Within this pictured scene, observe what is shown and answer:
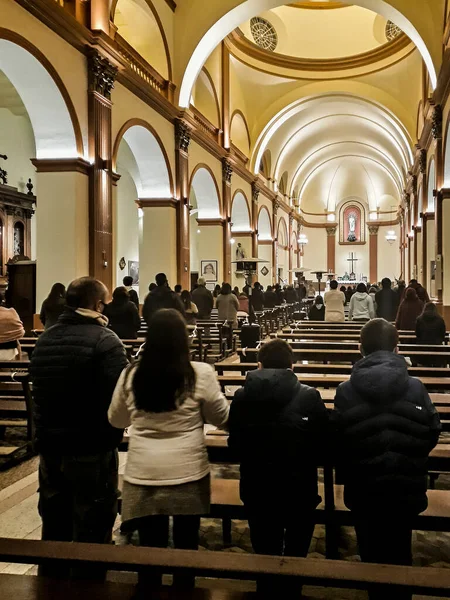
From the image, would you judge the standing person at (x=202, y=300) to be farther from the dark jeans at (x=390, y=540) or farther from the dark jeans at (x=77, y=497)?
the dark jeans at (x=390, y=540)

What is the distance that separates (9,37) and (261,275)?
63.2 feet

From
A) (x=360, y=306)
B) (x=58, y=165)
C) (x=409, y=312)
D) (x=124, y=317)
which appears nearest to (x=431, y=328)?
(x=409, y=312)

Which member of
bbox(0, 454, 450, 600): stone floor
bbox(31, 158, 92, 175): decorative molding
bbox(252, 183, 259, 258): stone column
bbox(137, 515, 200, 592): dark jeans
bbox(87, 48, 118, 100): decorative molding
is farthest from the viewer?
bbox(252, 183, 259, 258): stone column

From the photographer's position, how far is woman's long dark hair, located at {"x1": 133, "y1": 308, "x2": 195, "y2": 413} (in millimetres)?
2266

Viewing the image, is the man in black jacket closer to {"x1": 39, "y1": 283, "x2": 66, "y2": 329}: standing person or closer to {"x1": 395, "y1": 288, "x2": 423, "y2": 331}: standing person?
{"x1": 39, "y1": 283, "x2": 66, "y2": 329}: standing person

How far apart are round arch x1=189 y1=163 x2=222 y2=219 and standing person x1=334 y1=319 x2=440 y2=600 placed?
15.4m

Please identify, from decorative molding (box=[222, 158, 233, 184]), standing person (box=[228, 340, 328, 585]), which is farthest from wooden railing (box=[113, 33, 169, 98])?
standing person (box=[228, 340, 328, 585])

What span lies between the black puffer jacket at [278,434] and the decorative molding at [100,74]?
8.95 meters

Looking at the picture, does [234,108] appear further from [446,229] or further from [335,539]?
[335,539]

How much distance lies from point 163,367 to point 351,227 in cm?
3851

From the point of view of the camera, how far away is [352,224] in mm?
39250

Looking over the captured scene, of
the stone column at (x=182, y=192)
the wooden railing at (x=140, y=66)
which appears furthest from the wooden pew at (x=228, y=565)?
the stone column at (x=182, y=192)

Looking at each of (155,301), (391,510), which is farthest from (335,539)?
(155,301)

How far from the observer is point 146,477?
91.1 inches
